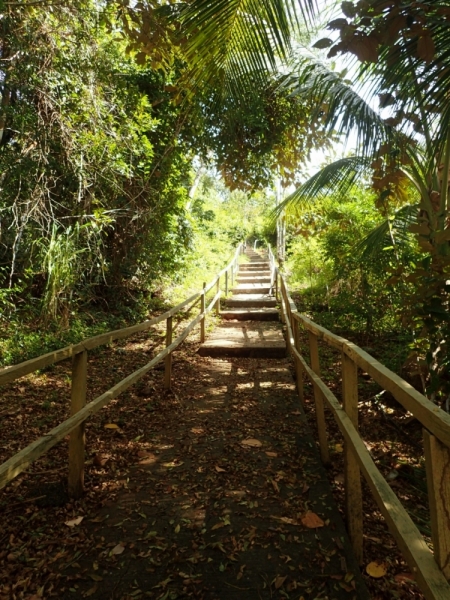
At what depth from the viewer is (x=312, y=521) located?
93.8 inches

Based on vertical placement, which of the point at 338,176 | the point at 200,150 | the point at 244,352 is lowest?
the point at 244,352

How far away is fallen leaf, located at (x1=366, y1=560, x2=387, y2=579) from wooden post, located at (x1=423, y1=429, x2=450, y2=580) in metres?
1.09

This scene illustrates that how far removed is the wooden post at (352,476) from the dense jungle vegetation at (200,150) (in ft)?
3.08

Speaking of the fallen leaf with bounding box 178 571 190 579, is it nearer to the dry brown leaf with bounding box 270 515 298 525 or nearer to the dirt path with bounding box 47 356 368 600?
the dirt path with bounding box 47 356 368 600

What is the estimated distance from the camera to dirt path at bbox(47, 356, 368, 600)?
195 cm

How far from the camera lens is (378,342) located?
22.4ft

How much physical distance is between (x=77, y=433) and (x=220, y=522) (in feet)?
3.30

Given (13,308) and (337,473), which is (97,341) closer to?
(337,473)

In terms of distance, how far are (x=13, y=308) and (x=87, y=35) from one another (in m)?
3.88

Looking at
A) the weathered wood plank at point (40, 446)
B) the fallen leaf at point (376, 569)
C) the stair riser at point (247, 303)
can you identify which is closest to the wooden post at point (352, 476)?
the fallen leaf at point (376, 569)

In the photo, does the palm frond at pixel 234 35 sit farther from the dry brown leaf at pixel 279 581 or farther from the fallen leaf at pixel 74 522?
the fallen leaf at pixel 74 522

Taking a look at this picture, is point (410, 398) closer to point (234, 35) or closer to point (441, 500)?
point (441, 500)

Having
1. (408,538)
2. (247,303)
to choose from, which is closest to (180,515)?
(408,538)

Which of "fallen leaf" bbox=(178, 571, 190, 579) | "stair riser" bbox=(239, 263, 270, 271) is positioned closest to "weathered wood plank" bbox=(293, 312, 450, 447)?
"fallen leaf" bbox=(178, 571, 190, 579)
